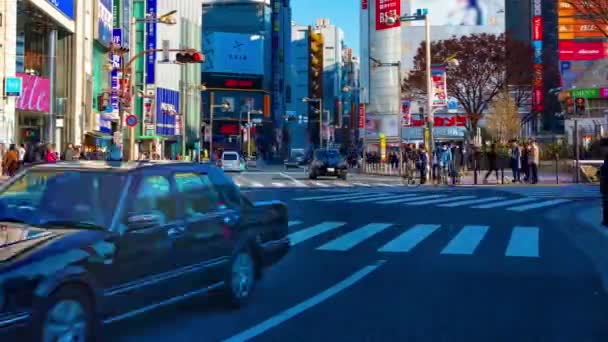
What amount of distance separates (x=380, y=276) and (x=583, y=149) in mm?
33876

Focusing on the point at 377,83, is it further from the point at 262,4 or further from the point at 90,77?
the point at 90,77

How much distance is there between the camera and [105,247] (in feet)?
16.9

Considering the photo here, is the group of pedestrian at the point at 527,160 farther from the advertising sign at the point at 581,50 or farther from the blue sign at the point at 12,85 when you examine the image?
the advertising sign at the point at 581,50

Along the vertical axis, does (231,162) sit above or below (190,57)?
below

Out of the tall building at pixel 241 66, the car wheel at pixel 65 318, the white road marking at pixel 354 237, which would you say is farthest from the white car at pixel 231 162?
the car wheel at pixel 65 318

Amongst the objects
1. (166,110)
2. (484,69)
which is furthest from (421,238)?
(166,110)

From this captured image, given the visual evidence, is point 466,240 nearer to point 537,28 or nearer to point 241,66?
point 537,28

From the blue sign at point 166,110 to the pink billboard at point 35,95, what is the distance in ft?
130

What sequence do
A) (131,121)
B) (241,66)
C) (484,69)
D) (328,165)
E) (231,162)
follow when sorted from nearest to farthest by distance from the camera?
(131,121) < (328,165) < (484,69) < (231,162) < (241,66)

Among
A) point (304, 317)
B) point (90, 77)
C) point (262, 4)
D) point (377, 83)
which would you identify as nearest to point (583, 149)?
point (90, 77)

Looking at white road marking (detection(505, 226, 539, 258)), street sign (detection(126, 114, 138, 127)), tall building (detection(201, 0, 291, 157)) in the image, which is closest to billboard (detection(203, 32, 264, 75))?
tall building (detection(201, 0, 291, 157))

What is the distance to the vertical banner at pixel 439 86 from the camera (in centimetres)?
3478

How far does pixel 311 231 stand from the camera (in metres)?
13.7

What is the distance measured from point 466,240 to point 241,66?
4103 inches
